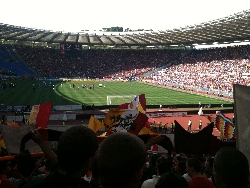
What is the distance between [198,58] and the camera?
264 ft

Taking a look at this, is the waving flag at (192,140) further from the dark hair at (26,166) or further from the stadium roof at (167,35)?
the stadium roof at (167,35)

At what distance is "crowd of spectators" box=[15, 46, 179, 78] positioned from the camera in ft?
273

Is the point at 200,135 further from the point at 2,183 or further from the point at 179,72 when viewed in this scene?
the point at 179,72

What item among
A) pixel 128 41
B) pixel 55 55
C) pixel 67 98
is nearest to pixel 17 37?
pixel 55 55

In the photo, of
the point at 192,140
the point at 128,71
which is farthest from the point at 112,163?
the point at 128,71

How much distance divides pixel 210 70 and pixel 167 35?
13197 mm

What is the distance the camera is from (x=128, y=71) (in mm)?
85188

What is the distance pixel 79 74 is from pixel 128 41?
16744mm

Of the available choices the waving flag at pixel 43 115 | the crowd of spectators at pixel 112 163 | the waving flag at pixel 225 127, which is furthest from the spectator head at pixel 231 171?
the waving flag at pixel 225 127

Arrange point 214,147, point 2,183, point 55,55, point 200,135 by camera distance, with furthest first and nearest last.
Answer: point 55,55, point 214,147, point 200,135, point 2,183

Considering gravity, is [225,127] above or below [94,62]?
below

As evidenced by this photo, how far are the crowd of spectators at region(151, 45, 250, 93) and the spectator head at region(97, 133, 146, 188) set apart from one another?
53.2 metres

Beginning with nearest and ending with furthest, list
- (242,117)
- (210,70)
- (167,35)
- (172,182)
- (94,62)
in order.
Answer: (172,182) → (242,117) → (210,70) → (167,35) → (94,62)

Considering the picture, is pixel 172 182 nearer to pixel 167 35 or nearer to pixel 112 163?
pixel 112 163
